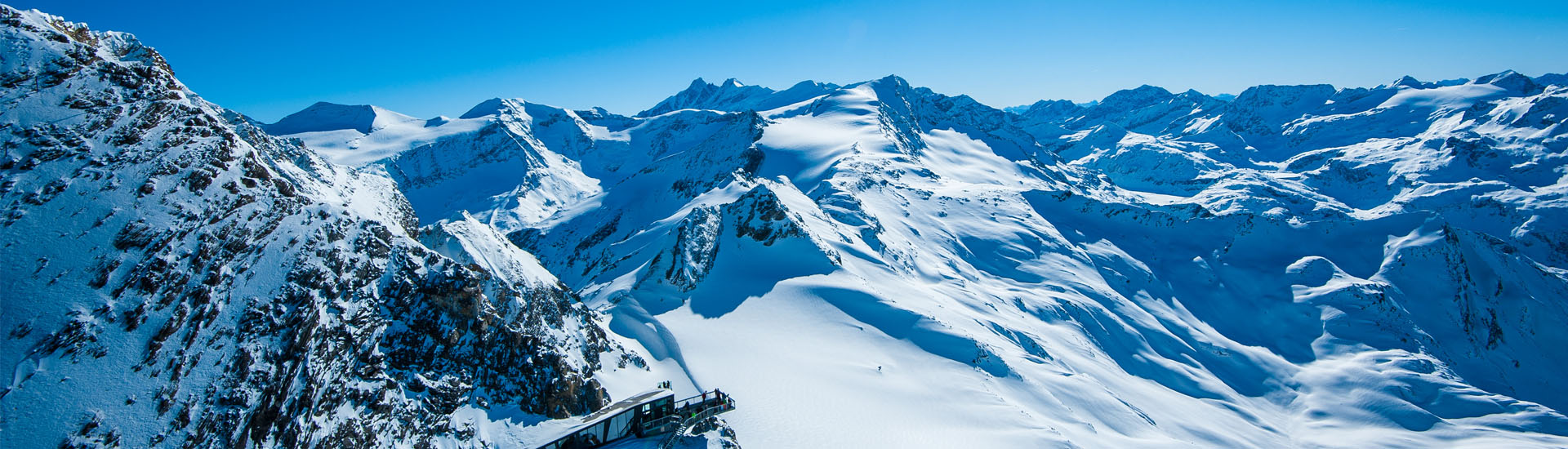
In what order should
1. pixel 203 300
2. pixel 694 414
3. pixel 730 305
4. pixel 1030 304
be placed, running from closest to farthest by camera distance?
pixel 203 300 → pixel 694 414 → pixel 730 305 → pixel 1030 304

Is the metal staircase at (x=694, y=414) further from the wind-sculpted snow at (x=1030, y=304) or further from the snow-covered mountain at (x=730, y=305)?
the wind-sculpted snow at (x=1030, y=304)

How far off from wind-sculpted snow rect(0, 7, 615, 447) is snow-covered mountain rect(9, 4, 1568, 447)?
107 mm

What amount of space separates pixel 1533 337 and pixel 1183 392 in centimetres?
8235

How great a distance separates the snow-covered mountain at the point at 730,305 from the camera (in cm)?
2331

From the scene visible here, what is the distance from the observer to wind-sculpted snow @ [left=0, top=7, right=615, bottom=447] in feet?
70.1

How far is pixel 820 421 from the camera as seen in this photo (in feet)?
124

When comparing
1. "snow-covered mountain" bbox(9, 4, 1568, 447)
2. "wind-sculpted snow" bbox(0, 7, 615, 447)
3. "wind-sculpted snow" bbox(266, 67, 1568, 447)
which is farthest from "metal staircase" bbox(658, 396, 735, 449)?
"wind-sculpted snow" bbox(0, 7, 615, 447)

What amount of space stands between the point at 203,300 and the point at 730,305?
39.1 meters

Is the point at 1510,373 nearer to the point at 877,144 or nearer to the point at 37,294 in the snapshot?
the point at 877,144

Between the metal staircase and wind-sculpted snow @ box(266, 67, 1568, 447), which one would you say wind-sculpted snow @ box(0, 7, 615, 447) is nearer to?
the metal staircase

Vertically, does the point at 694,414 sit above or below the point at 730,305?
below

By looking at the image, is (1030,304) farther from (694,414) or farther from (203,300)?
(203,300)

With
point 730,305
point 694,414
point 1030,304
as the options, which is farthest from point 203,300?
point 1030,304

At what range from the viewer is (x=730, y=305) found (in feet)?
192
